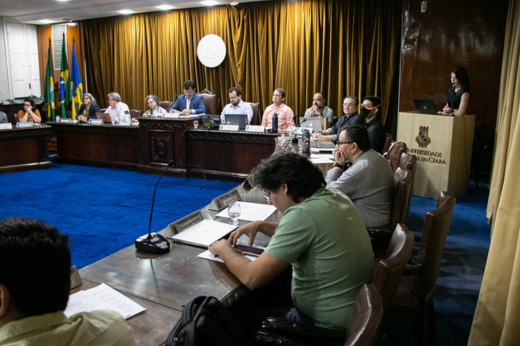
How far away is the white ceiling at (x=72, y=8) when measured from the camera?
770 cm

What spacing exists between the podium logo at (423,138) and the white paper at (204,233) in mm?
3333

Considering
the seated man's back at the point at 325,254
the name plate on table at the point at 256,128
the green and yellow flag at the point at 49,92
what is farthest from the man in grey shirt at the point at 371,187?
the green and yellow flag at the point at 49,92

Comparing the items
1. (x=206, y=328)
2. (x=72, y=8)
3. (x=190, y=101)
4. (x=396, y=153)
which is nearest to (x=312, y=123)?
(x=396, y=153)

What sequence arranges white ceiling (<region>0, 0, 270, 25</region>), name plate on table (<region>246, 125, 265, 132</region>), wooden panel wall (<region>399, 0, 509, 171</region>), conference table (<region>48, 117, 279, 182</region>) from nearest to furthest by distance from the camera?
wooden panel wall (<region>399, 0, 509, 171</region>)
name plate on table (<region>246, 125, 265, 132</region>)
conference table (<region>48, 117, 279, 182</region>)
white ceiling (<region>0, 0, 270, 25</region>)

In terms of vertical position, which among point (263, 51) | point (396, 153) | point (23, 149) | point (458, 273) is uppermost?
point (263, 51)

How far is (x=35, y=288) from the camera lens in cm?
81

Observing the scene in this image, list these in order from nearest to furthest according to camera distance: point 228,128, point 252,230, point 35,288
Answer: point 35,288, point 252,230, point 228,128

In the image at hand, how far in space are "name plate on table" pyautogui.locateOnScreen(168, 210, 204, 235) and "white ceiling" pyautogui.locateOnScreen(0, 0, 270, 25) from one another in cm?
606

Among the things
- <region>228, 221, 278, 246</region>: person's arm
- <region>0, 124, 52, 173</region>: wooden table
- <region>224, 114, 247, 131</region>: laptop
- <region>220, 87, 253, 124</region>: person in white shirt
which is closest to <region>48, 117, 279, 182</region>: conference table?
<region>224, 114, 247, 131</region>: laptop

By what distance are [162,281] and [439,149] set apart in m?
3.87

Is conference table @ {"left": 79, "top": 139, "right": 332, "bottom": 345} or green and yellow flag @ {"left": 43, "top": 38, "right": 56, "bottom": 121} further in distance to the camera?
green and yellow flag @ {"left": 43, "top": 38, "right": 56, "bottom": 121}

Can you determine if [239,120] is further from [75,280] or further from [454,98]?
[75,280]

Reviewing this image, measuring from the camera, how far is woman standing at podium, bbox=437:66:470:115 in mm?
4742

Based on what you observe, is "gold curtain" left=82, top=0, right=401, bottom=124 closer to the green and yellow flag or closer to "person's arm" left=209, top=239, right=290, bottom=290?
the green and yellow flag
